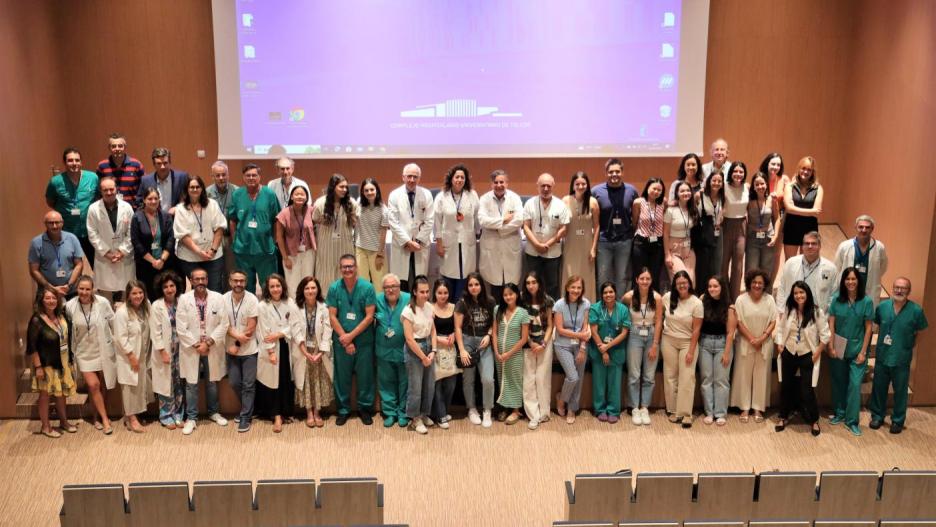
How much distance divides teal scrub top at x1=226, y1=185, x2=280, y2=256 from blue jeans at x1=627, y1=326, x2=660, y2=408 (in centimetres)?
299

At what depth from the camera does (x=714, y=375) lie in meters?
7.24

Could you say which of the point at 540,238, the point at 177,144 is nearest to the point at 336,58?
the point at 177,144

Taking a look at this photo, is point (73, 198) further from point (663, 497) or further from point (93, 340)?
point (663, 497)

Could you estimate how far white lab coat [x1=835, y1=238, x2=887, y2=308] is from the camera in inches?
286

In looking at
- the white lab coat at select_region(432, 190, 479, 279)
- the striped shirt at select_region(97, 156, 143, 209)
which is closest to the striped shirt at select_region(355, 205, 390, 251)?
the white lab coat at select_region(432, 190, 479, 279)

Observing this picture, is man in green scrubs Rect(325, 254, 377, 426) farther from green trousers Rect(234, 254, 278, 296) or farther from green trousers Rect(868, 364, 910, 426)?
green trousers Rect(868, 364, 910, 426)

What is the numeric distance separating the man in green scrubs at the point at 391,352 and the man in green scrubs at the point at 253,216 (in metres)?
0.90

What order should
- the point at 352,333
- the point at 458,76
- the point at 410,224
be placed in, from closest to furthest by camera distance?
the point at 352,333 < the point at 410,224 < the point at 458,76

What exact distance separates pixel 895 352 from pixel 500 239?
317 cm

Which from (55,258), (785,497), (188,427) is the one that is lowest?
(188,427)

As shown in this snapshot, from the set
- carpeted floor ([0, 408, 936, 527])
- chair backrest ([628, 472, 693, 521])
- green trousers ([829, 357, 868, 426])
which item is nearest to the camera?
chair backrest ([628, 472, 693, 521])

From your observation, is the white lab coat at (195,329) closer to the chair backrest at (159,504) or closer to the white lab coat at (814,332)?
the chair backrest at (159,504)

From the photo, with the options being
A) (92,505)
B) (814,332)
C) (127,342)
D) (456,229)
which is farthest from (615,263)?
(92,505)

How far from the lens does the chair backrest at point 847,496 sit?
210 inches
